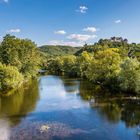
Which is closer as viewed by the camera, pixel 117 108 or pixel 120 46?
pixel 117 108

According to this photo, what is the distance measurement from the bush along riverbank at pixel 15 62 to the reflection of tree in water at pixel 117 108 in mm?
18217

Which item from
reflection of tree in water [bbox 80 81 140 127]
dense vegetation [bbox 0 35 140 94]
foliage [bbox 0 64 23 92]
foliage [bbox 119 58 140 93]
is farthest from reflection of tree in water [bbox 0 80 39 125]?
foliage [bbox 119 58 140 93]

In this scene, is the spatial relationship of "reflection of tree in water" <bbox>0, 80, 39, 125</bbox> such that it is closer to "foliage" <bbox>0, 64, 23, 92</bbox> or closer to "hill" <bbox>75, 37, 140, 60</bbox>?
"foliage" <bbox>0, 64, 23, 92</bbox>

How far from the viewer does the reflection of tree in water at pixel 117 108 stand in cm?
3480

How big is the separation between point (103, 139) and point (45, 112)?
14.3 m

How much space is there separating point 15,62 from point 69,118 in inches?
1783

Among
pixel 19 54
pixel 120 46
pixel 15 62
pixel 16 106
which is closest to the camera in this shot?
pixel 16 106

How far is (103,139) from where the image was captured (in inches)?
1061

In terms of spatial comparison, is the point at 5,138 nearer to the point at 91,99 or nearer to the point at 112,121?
the point at 112,121

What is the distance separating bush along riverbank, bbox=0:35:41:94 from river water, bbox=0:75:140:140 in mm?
8992

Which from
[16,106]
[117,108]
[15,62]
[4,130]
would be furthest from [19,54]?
[4,130]

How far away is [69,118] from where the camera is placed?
35.7m

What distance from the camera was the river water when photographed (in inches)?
1131

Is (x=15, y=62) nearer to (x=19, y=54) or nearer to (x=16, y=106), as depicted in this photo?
(x=19, y=54)
